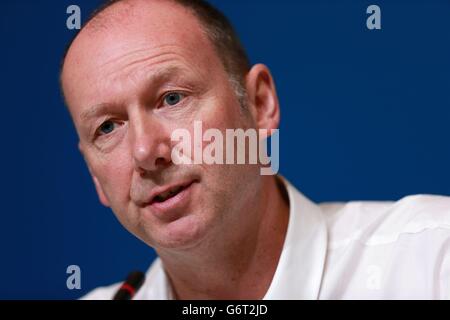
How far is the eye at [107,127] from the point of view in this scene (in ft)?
4.07

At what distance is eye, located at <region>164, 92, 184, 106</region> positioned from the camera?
121 cm

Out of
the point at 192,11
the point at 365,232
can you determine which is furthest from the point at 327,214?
the point at 192,11

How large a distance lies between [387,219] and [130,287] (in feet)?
2.09

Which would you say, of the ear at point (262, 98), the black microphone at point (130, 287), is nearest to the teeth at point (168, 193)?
the ear at point (262, 98)

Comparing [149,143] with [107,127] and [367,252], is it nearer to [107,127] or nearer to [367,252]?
[107,127]

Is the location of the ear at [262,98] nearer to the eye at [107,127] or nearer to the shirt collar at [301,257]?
the shirt collar at [301,257]

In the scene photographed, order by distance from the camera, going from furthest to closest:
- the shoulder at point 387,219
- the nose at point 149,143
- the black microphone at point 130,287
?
the black microphone at point 130,287
the shoulder at point 387,219
the nose at point 149,143

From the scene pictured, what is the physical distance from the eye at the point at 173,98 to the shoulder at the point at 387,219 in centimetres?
43

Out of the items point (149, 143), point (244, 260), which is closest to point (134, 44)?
point (149, 143)

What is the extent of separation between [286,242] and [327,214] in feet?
0.52

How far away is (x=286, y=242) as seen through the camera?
130 cm
